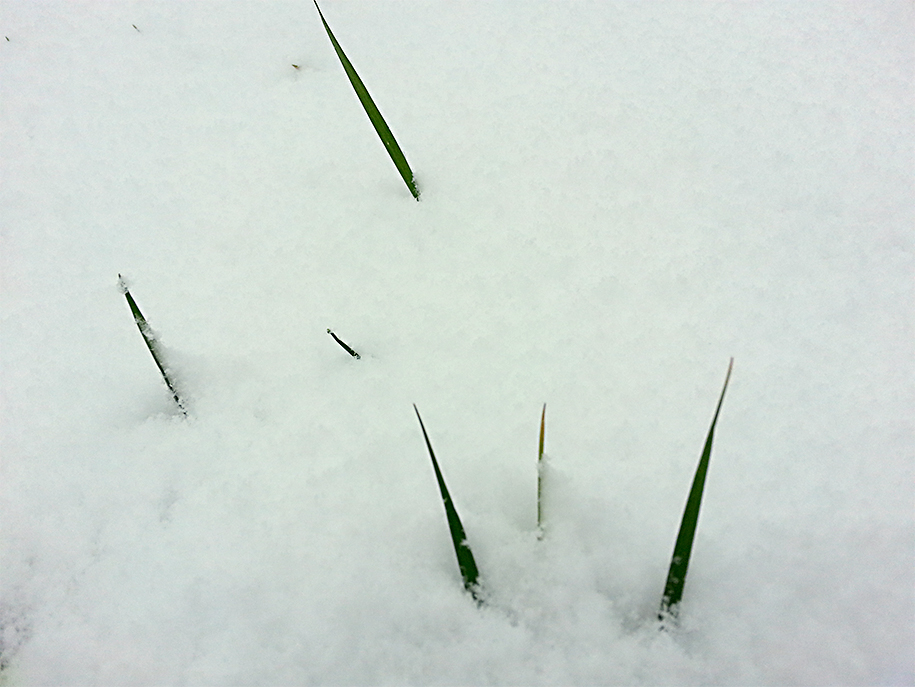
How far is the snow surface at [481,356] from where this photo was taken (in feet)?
1.86

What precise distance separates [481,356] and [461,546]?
26 cm

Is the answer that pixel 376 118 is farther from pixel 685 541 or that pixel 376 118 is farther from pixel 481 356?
pixel 685 541

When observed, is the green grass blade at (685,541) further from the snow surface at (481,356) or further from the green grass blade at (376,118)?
the green grass blade at (376,118)

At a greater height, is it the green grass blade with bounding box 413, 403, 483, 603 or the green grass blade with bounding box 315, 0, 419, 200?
the green grass blade with bounding box 315, 0, 419, 200

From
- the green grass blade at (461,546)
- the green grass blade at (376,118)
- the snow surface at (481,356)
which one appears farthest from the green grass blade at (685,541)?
the green grass blade at (376,118)

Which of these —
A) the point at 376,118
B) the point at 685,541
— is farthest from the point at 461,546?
the point at 376,118

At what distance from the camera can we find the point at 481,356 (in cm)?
73

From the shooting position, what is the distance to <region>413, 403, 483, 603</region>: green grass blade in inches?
19.4

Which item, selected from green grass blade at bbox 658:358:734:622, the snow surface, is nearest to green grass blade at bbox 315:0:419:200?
the snow surface

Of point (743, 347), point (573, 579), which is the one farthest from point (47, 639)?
point (743, 347)

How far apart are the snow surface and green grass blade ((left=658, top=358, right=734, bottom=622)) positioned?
0.04 metres

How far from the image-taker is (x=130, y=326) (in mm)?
818

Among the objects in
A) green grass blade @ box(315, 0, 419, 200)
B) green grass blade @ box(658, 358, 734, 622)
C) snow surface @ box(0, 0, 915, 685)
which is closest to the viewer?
green grass blade @ box(658, 358, 734, 622)

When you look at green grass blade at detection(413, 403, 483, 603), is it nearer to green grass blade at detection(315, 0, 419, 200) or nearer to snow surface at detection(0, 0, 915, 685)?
snow surface at detection(0, 0, 915, 685)
